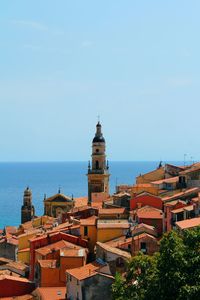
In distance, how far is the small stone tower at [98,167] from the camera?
261ft

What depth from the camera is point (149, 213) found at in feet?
165

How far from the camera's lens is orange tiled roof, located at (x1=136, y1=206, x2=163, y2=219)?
4894 centimetres

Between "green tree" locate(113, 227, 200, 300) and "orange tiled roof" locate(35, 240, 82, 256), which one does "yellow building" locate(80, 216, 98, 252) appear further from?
"green tree" locate(113, 227, 200, 300)

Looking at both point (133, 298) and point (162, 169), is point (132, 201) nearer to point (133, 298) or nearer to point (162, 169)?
point (162, 169)

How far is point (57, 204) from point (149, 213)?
28.2 metres

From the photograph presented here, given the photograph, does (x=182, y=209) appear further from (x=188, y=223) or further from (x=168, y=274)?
(x=168, y=274)

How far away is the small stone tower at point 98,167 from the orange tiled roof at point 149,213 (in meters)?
27.0

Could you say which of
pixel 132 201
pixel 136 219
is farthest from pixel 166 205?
pixel 132 201

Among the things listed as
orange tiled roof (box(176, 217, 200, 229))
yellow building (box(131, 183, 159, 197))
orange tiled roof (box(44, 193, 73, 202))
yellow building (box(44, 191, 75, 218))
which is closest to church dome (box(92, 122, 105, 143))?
orange tiled roof (box(44, 193, 73, 202))

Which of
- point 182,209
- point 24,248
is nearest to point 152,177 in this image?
point 24,248

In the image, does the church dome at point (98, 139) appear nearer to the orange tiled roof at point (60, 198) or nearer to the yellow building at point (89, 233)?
the orange tiled roof at point (60, 198)

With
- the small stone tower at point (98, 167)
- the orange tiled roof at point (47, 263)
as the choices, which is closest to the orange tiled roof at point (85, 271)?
the orange tiled roof at point (47, 263)

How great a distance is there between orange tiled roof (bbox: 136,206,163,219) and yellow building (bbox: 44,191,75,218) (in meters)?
24.5

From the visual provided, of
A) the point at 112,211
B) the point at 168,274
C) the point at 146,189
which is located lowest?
the point at 168,274
